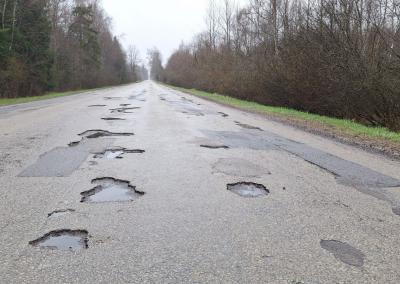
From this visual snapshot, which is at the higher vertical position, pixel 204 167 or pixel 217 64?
pixel 217 64

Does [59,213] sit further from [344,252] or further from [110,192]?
[344,252]

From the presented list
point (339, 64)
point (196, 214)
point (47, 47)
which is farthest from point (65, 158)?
point (47, 47)

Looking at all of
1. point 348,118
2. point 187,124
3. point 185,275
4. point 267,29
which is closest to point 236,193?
point 185,275

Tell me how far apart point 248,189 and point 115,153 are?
3175 mm

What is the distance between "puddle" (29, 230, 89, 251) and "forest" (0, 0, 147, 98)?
30.9 meters

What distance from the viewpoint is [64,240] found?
11.5 feet

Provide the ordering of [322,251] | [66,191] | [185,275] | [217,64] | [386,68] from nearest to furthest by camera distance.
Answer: [185,275] < [322,251] < [66,191] < [386,68] < [217,64]

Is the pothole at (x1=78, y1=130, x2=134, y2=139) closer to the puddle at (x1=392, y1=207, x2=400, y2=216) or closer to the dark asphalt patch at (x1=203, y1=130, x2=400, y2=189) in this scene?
the dark asphalt patch at (x1=203, y1=130, x2=400, y2=189)

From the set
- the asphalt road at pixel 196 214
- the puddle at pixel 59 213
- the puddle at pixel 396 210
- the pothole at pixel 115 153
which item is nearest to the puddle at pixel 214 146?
the asphalt road at pixel 196 214

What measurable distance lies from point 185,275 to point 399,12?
14822mm

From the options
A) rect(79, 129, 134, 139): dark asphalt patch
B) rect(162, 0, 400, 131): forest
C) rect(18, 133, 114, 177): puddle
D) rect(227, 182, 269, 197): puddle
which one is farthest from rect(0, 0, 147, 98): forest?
rect(227, 182, 269, 197): puddle

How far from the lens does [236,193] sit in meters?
5.07

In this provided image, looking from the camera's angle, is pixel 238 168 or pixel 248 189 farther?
pixel 238 168

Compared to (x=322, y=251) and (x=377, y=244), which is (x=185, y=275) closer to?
(x=322, y=251)
